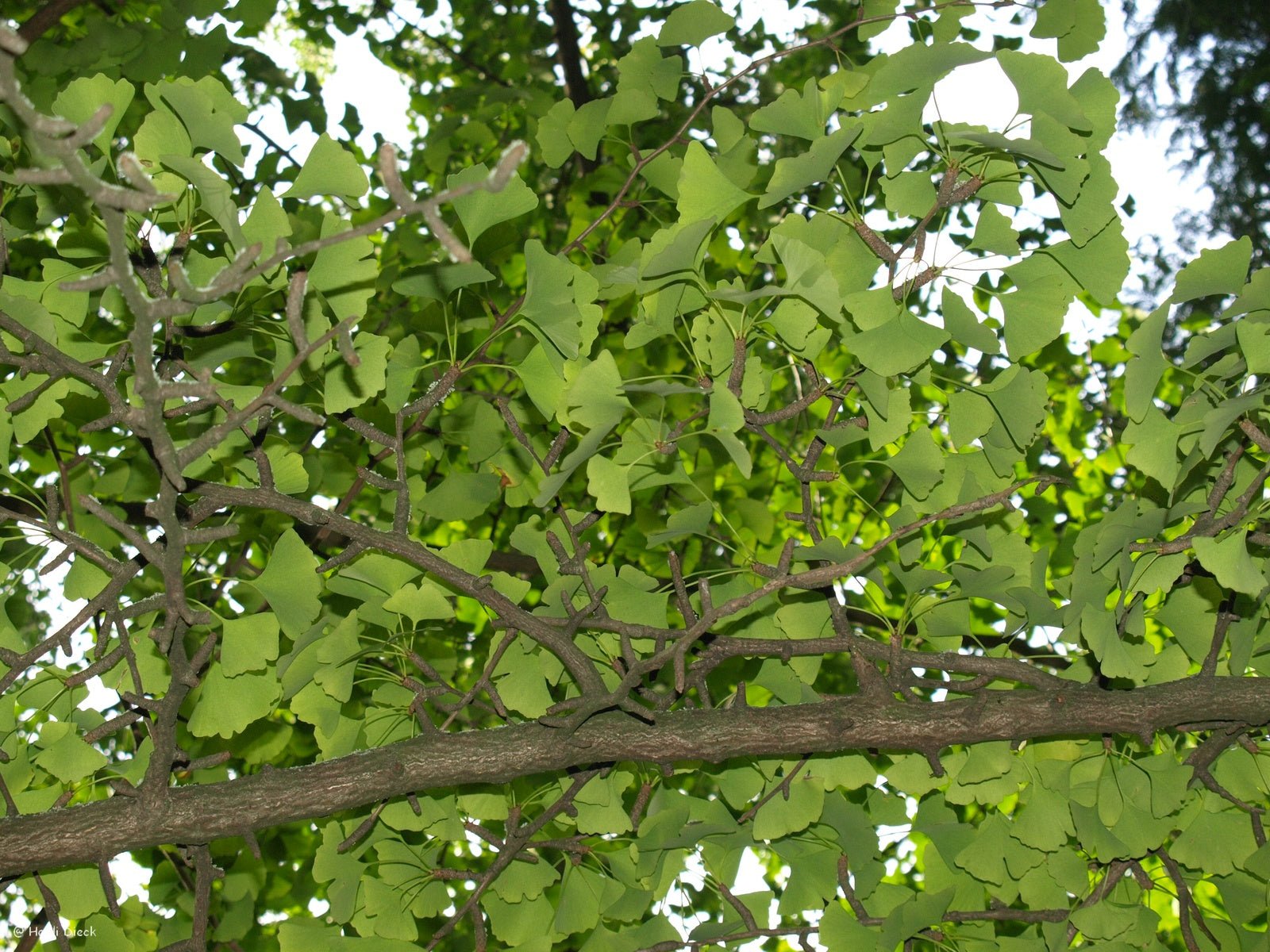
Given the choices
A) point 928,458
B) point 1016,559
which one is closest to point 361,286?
point 928,458

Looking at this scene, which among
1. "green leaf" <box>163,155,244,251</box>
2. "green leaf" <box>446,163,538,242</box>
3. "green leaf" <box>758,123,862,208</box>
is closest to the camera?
"green leaf" <box>163,155,244,251</box>

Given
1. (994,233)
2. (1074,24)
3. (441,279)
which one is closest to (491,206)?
(441,279)

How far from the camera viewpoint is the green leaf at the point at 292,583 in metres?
1.28

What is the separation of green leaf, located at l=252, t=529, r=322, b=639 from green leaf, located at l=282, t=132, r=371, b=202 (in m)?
0.41

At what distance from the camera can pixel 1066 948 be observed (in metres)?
1.54

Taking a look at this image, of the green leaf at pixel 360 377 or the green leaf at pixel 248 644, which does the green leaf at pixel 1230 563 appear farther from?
the green leaf at pixel 248 644

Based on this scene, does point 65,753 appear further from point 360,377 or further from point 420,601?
point 360,377

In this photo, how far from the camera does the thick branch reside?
4.06ft

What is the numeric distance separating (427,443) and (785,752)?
964 millimetres

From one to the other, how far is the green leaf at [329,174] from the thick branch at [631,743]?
68cm

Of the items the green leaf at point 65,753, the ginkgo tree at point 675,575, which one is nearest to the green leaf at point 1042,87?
the ginkgo tree at point 675,575

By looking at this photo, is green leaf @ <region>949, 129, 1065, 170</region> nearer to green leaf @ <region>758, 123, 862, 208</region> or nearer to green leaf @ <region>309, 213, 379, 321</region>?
green leaf @ <region>758, 123, 862, 208</region>

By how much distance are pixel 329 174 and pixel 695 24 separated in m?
0.52

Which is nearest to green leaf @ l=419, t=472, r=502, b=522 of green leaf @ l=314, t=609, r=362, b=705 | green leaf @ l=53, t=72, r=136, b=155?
green leaf @ l=314, t=609, r=362, b=705
